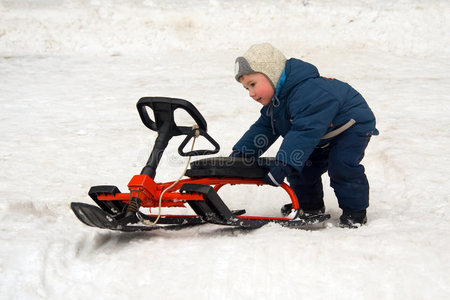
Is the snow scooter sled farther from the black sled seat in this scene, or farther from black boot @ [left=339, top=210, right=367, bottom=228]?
black boot @ [left=339, top=210, right=367, bottom=228]

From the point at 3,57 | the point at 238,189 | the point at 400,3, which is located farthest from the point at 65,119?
the point at 400,3

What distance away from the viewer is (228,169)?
2.99 metres

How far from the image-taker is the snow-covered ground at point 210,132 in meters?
2.41

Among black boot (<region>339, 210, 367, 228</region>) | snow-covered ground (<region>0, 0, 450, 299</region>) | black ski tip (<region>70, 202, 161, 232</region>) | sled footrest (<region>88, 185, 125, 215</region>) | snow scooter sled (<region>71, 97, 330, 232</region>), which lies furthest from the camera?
black boot (<region>339, 210, 367, 228</region>)

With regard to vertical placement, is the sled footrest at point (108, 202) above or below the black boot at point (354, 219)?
above

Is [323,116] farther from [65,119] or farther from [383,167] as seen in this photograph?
[65,119]

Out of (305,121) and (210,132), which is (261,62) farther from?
(210,132)

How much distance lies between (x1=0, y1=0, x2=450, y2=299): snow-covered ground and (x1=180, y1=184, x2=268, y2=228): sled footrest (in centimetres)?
10

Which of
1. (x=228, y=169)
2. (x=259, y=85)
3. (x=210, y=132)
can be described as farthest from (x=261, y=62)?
(x=210, y=132)

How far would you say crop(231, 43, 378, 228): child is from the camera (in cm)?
295

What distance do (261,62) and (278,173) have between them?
2.35 feet

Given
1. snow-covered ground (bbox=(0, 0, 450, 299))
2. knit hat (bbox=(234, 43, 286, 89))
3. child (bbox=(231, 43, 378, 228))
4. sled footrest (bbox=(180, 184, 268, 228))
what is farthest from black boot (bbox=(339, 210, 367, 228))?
knit hat (bbox=(234, 43, 286, 89))

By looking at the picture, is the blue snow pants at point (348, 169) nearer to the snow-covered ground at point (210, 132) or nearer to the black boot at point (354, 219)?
the black boot at point (354, 219)

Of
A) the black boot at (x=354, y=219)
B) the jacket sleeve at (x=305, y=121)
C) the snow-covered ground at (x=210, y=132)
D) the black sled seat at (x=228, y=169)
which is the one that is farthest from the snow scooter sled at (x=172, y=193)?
the black boot at (x=354, y=219)
